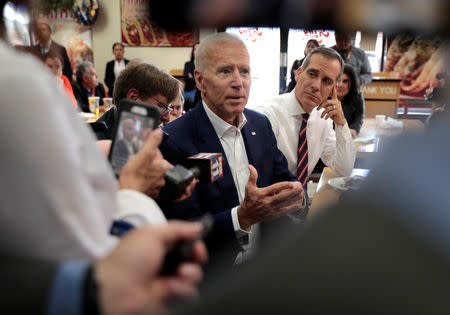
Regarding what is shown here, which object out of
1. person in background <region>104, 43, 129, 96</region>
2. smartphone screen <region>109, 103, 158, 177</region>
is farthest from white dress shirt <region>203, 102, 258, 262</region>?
person in background <region>104, 43, 129, 96</region>

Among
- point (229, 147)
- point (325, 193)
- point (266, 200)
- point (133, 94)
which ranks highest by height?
point (133, 94)

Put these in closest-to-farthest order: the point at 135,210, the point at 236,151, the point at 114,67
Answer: the point at 135,210 → the point at 236,151 → the point at 114,67

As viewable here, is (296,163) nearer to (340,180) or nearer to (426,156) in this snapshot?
(340,180)

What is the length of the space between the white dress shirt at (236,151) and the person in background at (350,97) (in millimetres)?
1946

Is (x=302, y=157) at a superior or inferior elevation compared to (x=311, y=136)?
inferior

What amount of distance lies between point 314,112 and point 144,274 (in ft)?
6.98

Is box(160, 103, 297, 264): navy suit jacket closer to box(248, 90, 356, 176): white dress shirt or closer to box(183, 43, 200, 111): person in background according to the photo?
box(248, 90, 356, 176): white dress shirt

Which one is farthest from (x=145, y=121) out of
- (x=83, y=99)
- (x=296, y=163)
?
(x=83, y=99)

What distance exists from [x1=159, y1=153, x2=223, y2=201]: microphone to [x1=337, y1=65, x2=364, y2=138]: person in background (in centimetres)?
253

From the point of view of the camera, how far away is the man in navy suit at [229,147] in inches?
57.8

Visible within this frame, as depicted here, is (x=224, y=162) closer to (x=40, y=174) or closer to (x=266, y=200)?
(x=266, y=200)

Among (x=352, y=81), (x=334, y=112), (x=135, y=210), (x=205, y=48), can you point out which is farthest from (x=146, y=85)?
(x=352, y=81)

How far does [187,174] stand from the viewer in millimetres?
987

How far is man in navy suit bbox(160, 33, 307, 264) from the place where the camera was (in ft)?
4.82
